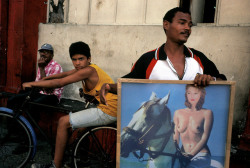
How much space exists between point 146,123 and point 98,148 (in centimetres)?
118

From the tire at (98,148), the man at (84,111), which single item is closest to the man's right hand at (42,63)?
the man at (84,111)

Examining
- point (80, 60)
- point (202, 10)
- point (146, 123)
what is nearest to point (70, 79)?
point (80, 60)

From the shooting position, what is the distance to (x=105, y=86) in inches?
87.3

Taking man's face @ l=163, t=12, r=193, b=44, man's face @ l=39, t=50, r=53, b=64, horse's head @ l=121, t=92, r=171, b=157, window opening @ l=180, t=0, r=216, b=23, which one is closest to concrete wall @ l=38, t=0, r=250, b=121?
window opening @ l=180, t=0, r=216, b=23

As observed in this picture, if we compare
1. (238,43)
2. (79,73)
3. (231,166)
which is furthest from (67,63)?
(231,166)

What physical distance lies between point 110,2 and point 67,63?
57.3 inches

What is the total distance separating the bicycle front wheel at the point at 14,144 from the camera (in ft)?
11.1

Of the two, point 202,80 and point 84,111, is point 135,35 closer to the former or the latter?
point 84,111

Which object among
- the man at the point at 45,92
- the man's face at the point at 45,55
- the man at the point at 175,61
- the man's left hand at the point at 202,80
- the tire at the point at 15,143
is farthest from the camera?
the man's face at the point at 45,55

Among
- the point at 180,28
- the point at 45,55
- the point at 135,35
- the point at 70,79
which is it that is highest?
the point at 135,35

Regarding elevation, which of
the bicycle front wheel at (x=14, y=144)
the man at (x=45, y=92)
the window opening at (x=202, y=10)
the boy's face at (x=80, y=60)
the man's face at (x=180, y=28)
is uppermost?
the window opening at (x=202, y=10)

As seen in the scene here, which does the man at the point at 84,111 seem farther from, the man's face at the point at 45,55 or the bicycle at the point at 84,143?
the man's face at the point at 45,55

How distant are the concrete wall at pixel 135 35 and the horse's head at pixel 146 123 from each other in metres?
1.86

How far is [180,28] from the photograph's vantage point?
2.19 m
